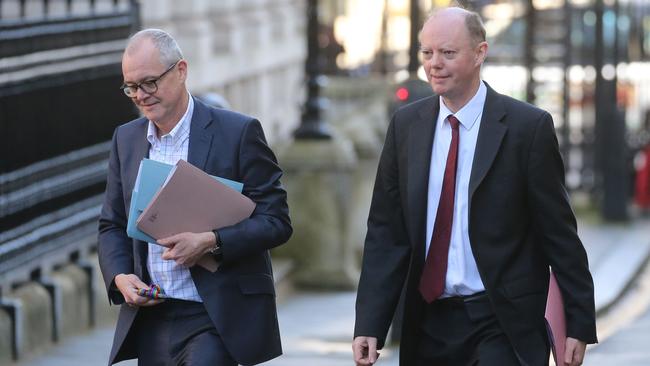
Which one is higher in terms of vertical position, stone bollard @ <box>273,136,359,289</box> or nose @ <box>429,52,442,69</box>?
nose @ <box>429,52,442,69</box>

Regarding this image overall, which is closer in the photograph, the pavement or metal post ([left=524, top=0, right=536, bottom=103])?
the pavement

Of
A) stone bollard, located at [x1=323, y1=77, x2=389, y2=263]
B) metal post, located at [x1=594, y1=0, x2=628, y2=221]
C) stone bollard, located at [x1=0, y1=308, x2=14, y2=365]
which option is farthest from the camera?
metal post, located at [x1=594, y1=0, x2=628, y2=221]

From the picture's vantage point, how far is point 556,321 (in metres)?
4.85

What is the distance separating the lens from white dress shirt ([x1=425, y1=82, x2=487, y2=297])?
4.79m

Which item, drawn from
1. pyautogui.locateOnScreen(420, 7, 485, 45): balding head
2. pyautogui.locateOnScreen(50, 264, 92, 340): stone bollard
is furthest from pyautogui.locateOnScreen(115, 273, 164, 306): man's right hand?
pyautogui.locateOnScreen(50, 264, 92, 340): stone bollard

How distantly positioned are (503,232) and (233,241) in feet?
2.88

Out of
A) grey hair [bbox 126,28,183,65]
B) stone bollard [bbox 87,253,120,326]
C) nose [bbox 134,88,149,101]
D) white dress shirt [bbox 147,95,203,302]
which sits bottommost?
stone bollard [bbox 87,253,120,326]

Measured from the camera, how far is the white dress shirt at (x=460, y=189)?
479 cm

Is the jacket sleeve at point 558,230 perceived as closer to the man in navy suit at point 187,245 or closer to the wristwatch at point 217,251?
the man in navy suit at point 187,245

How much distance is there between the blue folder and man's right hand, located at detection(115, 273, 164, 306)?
14 cm

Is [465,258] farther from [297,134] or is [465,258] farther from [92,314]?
[297,134]

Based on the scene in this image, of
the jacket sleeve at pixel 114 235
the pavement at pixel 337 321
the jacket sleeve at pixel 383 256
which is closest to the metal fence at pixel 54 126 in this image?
the pavement at pixel 337 321

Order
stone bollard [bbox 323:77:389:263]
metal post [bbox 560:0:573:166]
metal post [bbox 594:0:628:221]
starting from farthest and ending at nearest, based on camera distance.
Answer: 1. metal post [bbox 560:0:573:166]
2. metal post [bbox 594:0:628:221]
3. stone bollard [bbox 323:77:389:263]

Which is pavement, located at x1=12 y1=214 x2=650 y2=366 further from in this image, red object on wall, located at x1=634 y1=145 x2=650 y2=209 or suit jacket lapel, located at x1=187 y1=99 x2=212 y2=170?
suit jacket lapel, located at x1=187 y1=99 x2=212 y2=170
